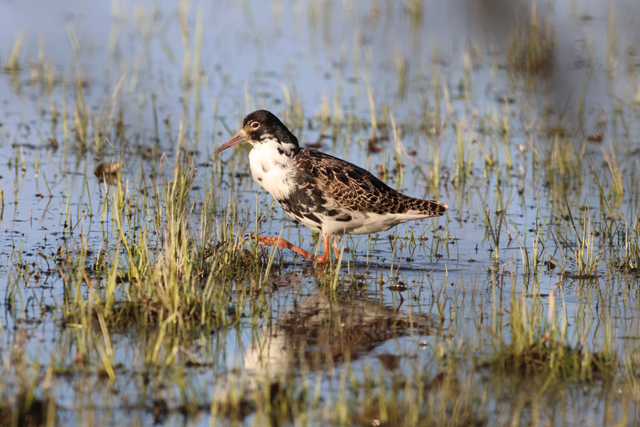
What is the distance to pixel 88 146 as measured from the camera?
38.3ft

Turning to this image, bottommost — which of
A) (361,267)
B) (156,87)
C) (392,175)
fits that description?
(361,267)

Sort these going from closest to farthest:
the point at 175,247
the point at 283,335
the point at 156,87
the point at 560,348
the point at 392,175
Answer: the point at 560,348
the point at 283,335
the point at 175,247
the point at 392,175
the point at 156,87

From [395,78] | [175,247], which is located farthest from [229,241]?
[395,78]

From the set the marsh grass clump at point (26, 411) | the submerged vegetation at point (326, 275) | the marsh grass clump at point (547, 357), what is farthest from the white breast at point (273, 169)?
the marsh grass clump at point (26, 411)

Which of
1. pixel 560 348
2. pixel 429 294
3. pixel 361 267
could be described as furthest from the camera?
pixel 361 267

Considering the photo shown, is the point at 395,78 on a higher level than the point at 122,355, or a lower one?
higher

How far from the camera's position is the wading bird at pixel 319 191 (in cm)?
782

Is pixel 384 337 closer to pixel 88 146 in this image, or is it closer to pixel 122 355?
pixel 122 355

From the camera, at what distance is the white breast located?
783 cm

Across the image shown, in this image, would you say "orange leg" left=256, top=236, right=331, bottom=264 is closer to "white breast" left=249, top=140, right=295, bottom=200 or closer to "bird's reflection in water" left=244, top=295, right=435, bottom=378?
"white breast" left=249, top=140, right=295, bottom=200

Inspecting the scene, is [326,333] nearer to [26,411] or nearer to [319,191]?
[319,191]

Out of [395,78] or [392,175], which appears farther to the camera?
[395,78]

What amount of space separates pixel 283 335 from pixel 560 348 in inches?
72.6

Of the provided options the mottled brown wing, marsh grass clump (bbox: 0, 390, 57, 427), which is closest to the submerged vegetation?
marsh grass clump (bbox: 0, 390, 57, 427)
